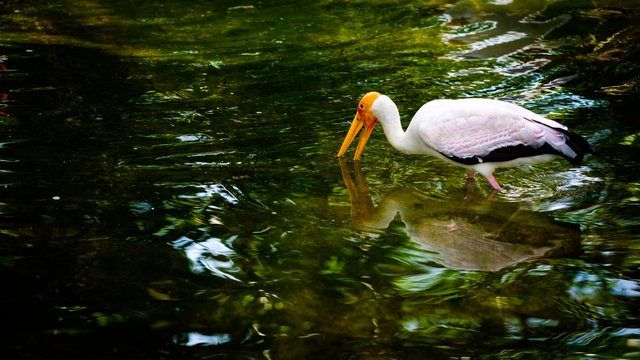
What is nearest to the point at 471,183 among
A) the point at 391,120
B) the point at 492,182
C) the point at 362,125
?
the point at 492,182

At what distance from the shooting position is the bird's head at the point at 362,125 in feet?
24.2

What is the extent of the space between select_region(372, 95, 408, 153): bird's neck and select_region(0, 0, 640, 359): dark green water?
302 mm

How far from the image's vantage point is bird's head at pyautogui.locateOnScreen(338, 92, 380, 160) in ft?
24.2

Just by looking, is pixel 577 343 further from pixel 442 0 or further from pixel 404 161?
pixel 442 0

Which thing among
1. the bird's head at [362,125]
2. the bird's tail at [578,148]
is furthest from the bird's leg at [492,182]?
the bird's head at [362,125]

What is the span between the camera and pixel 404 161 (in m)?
7.37

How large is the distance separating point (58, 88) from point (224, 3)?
6.75 meters

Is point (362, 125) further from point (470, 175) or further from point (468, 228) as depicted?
point (468, 228)

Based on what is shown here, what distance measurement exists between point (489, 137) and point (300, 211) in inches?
64.1

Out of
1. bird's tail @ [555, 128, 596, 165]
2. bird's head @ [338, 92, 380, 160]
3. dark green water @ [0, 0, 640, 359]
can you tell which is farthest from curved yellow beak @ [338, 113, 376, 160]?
bird's tail @ [555, 128, 596, 165]

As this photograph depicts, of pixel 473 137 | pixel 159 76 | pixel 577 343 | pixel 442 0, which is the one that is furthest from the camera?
pixel 442 0

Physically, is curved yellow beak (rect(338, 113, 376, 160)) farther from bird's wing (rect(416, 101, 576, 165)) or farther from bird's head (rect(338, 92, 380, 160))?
bird's wing (rect(416, 101, 576, 165))

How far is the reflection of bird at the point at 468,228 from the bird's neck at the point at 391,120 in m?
0.56

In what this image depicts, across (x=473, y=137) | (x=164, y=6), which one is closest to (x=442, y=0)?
(x=164, y=6)
